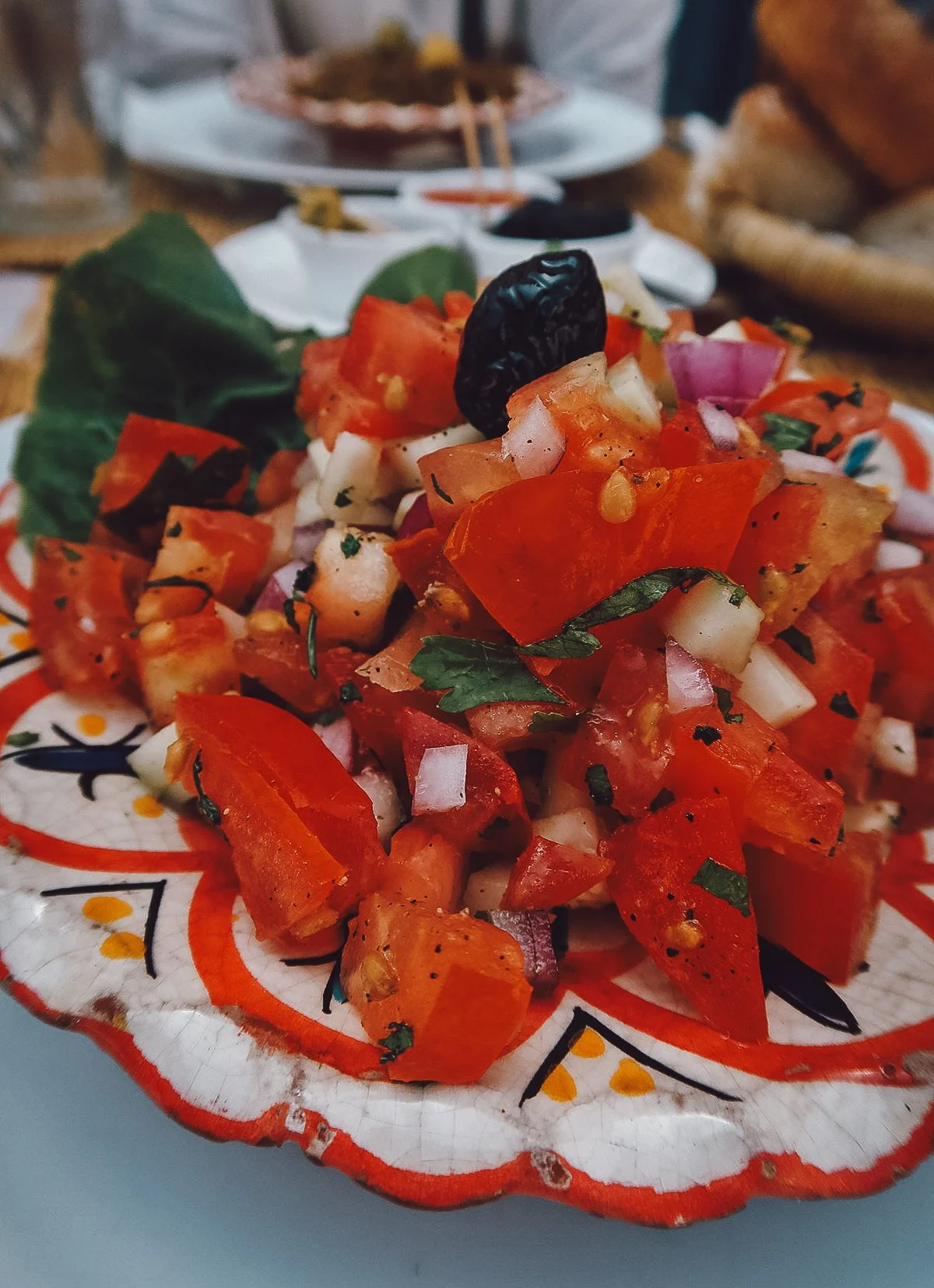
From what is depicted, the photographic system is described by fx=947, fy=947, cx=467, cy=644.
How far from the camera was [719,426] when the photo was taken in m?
1.21

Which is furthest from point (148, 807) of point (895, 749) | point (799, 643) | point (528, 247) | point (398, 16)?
point (398, 16)

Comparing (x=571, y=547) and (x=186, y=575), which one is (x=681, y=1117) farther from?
(x=186, y=575)

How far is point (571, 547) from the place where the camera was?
1038 millimetres

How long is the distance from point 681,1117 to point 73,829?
0.74 metres

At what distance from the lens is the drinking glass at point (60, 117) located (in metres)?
3.19

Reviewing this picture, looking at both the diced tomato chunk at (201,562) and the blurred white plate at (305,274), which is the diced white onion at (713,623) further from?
the blurred white plate at (305,274)

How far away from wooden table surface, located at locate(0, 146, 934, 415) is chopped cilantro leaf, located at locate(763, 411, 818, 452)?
490 mm

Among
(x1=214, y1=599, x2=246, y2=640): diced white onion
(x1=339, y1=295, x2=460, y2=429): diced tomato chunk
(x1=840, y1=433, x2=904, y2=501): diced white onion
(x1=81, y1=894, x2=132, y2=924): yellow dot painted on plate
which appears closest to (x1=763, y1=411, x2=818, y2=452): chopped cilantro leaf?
(x1=840, y1=433, x2=904, y2=501): diced white onion

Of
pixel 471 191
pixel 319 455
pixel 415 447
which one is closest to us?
pixel 415 447

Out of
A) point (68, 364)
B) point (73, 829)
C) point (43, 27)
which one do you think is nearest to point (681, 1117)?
point (73, 829)

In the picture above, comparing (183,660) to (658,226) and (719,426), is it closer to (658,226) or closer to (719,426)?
(719,426)

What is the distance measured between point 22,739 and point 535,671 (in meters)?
0.68

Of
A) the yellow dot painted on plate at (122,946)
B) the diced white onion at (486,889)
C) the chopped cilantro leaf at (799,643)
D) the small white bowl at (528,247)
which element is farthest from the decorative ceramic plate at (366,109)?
the yellow dot painted on plate at (122,946)

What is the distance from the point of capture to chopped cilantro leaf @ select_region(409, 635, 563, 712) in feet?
3.51
